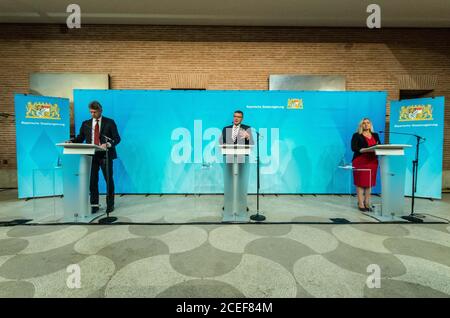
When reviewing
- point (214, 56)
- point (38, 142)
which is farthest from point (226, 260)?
point (214, 56)

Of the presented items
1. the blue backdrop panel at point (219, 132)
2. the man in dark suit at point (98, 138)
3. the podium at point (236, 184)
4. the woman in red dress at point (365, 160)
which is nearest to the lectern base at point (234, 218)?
the podium at point (236, 184)

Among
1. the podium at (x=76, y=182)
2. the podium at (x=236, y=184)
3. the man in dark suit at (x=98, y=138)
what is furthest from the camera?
the man in dark suit at (x=98, y=138)

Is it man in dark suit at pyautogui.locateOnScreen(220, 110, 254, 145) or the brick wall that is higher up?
the brick wall

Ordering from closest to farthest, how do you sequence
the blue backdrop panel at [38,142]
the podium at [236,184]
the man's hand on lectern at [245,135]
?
the podium at [236,184], the man's hand on lectern at [245,135], the blue backdrop panel at [38,142]

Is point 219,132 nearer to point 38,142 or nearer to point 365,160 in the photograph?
point 365,160

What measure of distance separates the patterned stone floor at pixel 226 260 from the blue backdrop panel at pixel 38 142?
78.7 inches

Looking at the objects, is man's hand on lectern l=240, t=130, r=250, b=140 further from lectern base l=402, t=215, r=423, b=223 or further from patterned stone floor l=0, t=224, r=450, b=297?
lectern base l=402, t=215, r=423, b=223

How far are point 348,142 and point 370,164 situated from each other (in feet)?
4.76

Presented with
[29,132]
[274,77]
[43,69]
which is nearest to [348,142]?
[274,77]

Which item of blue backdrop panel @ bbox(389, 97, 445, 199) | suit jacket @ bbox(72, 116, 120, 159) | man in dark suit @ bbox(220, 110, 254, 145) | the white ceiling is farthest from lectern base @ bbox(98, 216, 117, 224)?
blue backdrop panel @ bbox(389, 97, 445, 199)

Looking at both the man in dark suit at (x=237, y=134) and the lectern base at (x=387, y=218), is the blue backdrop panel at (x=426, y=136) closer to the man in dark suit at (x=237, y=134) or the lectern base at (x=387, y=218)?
the lectern base at (x=387, y=218)

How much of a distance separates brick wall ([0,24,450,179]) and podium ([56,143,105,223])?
132 inches

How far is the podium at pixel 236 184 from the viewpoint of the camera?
10.5 feet

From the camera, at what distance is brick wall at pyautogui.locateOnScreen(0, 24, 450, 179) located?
18.8 feet
